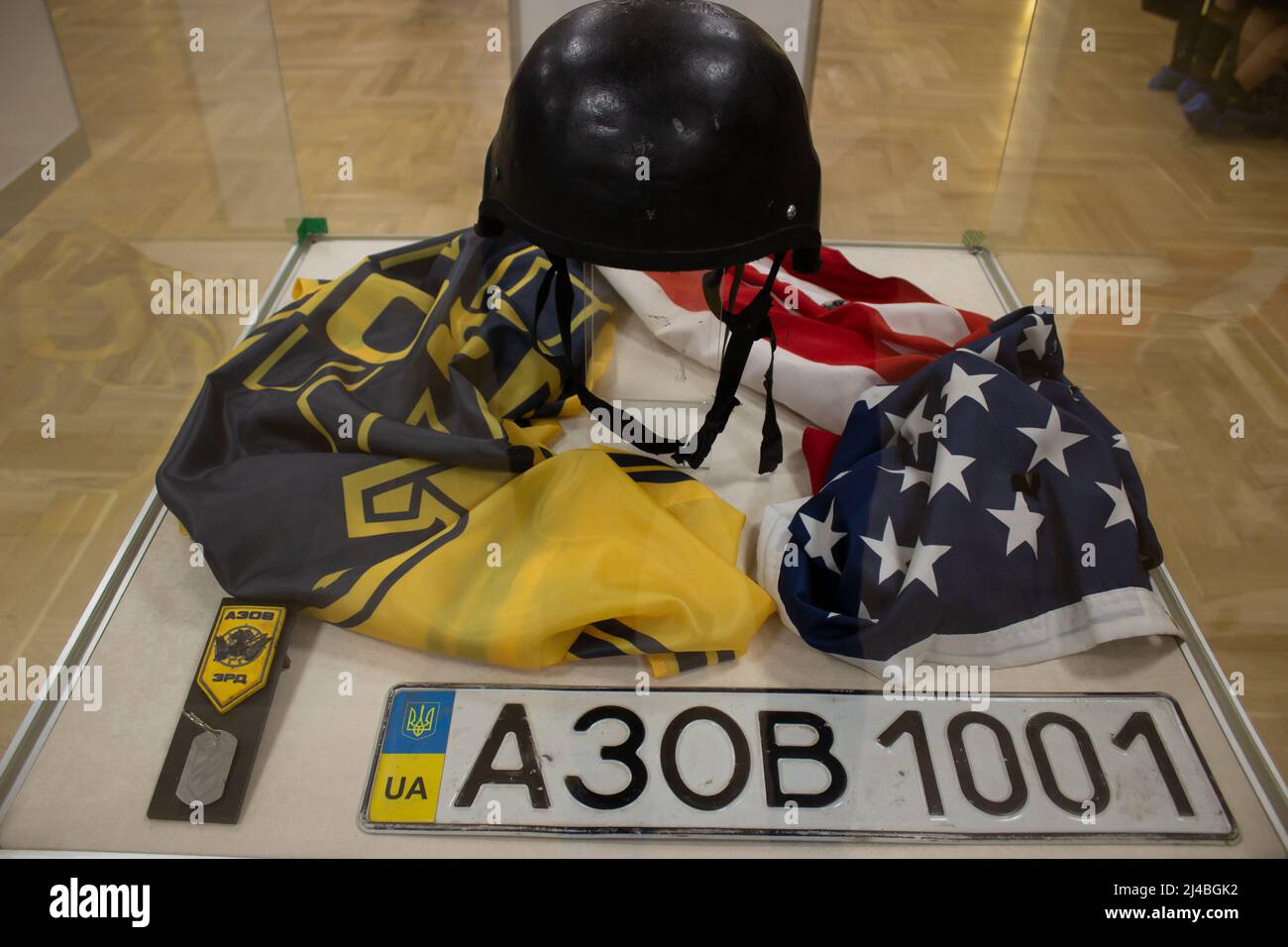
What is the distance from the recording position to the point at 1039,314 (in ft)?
6.15

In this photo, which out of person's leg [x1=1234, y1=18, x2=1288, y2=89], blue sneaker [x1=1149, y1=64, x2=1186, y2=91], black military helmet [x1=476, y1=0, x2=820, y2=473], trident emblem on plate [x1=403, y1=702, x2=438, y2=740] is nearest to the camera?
black military helmet [x1=476, y1=0, x2=820, y2=473]

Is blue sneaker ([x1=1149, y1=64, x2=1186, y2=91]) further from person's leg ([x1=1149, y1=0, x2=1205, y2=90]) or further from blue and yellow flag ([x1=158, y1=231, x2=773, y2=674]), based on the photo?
blue and yellow flag ([x1=158, y1=231, x2=773, y2=674])

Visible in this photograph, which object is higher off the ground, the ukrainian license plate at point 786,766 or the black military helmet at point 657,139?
the black military helmet at point 657,139

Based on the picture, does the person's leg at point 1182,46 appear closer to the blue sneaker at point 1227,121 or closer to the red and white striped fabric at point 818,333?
the blue sneaker at point 1227,121

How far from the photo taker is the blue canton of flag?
1539 mm

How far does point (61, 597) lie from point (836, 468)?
1284 mm

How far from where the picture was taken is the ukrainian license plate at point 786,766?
136cm

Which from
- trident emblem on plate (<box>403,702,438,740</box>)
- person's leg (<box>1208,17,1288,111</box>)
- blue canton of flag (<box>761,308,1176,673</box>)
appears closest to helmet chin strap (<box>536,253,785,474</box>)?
blue canton of flag (<box>761,308,1176,673</box>)

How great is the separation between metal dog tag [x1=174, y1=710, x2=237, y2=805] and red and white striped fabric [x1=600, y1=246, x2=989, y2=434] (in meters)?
1.15

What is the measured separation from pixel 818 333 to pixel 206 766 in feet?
4.58

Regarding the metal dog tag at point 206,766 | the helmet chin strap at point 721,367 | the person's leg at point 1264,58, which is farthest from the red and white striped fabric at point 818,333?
the metal dog tag at point 206,766

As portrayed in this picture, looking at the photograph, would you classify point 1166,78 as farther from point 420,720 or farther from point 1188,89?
point 420,720

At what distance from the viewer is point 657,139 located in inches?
50.1

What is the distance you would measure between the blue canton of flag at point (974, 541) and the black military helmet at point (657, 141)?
1.49 feet
